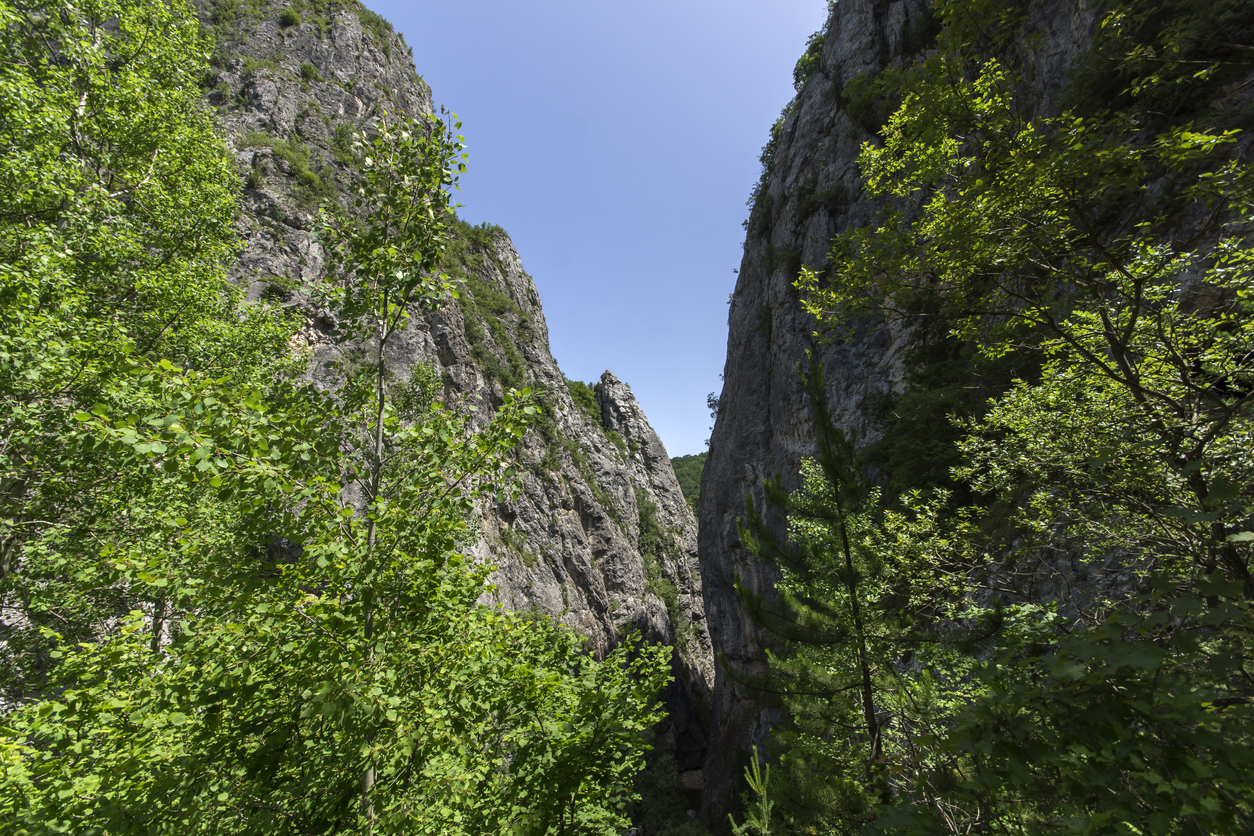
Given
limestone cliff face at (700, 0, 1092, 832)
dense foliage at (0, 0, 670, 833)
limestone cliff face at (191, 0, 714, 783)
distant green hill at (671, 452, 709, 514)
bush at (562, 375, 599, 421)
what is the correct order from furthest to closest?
distant green hill at (671, 452, 709, 514), bush at (562, 375, 599, 421), limestone cliff face at (191, 0, 714, 783), limestone cliff face at (700, 0, 1092, 832), dense foliage at (0, 0, 670, 833)

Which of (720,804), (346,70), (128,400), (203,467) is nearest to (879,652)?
(203,467)

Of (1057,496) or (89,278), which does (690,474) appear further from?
(89,278)

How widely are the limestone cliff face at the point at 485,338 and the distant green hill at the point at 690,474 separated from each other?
2170 centimetres

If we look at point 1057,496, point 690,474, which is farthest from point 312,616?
point 690,474

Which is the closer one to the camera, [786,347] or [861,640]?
[861,640]

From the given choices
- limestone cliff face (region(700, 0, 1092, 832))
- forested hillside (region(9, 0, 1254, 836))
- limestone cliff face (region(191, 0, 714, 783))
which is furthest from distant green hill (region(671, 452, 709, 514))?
forested hillside (region(9, 0, 1254, 836))

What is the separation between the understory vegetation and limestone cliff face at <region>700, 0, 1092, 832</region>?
9198 millimetres

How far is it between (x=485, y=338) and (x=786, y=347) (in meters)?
25.4

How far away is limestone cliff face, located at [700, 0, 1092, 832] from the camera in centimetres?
1888

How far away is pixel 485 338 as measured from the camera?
37.4 meters

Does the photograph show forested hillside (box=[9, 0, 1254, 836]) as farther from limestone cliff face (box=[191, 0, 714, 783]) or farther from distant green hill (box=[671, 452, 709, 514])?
distant green hill (box=[671, 452, 709, 514])

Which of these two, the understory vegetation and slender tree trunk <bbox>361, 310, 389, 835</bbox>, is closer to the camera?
the understory vegetation

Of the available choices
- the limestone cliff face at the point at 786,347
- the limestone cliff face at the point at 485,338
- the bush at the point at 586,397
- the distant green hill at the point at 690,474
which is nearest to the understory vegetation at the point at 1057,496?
the limestone cliff face at the point at 786,347

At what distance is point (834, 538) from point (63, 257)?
36.2 feet
